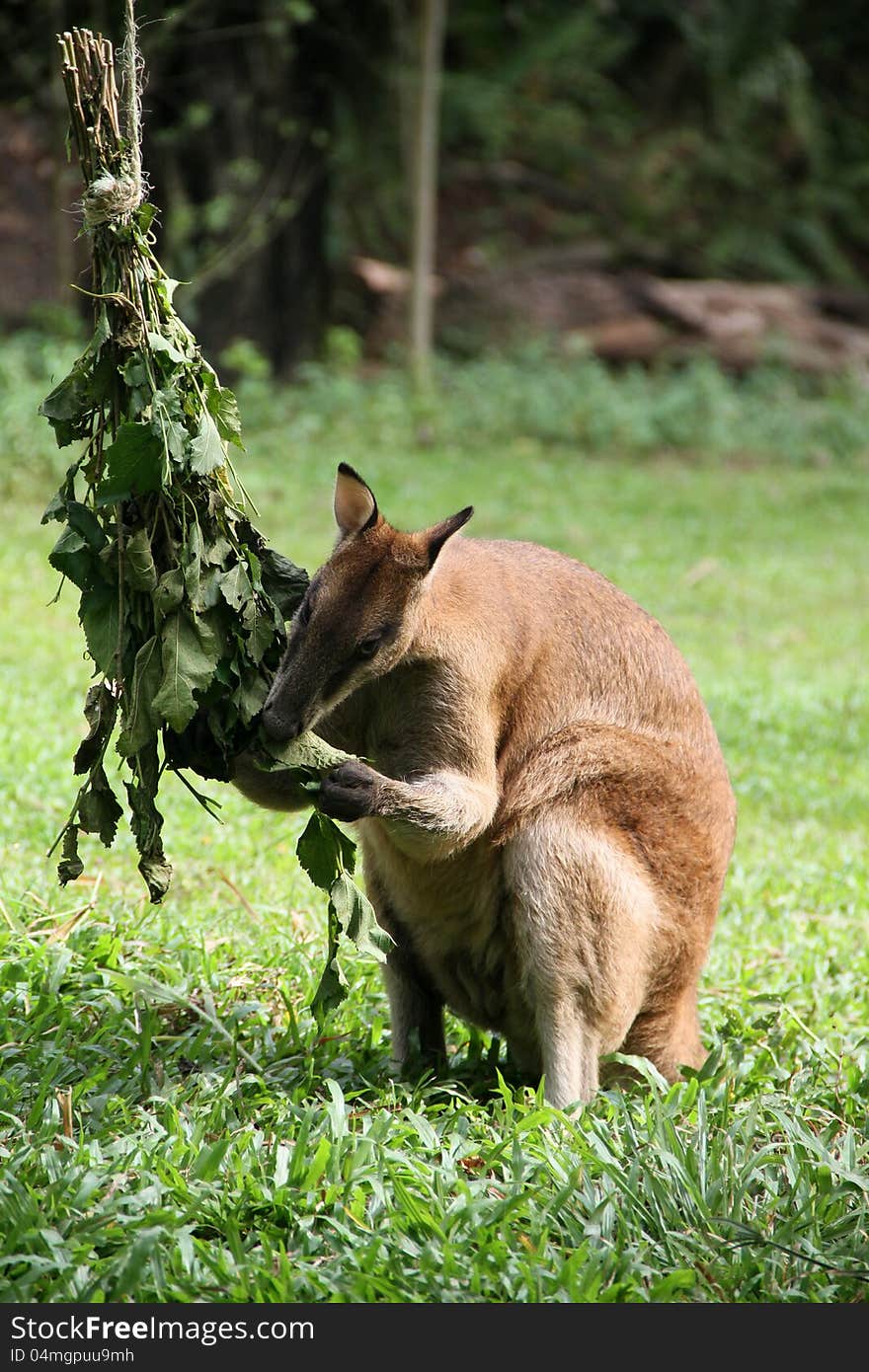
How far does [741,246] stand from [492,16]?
4457 mm

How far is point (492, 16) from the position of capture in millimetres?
19609

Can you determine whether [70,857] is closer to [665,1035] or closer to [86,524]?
[86,524]

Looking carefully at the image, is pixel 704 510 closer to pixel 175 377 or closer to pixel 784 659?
pixel 784 659

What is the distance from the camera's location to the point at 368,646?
11.7 ft

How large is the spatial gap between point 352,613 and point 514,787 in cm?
70

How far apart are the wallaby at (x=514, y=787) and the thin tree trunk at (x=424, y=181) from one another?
37.0ft

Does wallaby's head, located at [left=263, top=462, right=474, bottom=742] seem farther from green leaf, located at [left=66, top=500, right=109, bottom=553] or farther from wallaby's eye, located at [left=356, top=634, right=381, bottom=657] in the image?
green leaf, located at [left=66, top=500, right=109, bottom=553]

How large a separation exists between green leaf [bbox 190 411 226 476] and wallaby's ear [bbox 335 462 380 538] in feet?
1.10

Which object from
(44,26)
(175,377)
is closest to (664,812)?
(175,377)

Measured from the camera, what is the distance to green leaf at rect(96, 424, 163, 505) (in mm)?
3279

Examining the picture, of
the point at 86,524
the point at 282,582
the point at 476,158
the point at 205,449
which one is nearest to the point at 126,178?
the point at 205,449

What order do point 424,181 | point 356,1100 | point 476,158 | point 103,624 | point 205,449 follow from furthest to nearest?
point 476,158
point 424,181
point 356,1100
point 103,624
point 205,449

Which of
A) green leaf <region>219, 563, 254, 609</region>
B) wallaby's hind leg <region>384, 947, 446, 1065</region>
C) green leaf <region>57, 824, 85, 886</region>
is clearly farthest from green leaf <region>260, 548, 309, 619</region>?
wallaby's hind leg <region>384, 947, 446, 1065</region>

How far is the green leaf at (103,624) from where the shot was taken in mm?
3447
